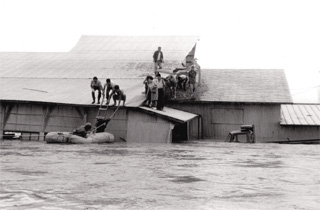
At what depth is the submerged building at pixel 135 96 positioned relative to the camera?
23016 millimetres

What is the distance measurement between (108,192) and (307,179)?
4126 millimetres

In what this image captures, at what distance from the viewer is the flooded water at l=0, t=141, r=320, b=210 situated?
20.3 feet

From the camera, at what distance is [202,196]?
6.76m

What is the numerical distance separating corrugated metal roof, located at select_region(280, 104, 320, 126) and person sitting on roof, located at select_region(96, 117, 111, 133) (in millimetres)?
11579

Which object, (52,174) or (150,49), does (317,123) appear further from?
(52,174)

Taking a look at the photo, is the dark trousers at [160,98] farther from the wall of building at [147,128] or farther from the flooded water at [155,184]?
the flooded water at [155,184]

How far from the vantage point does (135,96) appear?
23.4 meters

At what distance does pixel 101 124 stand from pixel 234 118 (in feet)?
30.6

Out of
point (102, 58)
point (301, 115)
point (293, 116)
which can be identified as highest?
point (102, 58)

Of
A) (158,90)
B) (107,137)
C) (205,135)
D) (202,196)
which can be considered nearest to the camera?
(202,196)

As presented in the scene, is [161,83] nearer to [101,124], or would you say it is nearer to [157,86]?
[157,86]

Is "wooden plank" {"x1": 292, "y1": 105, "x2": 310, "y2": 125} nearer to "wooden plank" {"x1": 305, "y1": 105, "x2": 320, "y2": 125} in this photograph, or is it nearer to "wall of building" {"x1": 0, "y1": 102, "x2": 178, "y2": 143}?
"wooden plank" {"x1": 305, "y1": 105, "x2": 320, "y2": 125}

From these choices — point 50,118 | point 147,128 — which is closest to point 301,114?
point 147,128

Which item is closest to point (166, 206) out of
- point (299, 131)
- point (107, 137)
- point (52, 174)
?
point (52, 174)
